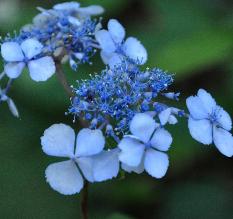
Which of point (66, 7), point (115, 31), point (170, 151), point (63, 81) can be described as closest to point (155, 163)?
point (63, 81)

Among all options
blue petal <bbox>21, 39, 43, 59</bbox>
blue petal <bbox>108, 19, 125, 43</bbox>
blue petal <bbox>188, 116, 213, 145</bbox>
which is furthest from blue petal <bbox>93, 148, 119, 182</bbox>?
blue petal <bbox>108, 19, 125, 43</bbox>

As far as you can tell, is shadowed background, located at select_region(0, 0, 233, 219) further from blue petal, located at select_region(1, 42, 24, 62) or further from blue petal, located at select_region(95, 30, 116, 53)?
blue petal, located at select_region(1, 42, 24, 62)

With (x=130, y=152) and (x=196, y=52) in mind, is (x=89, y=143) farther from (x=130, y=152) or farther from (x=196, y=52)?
(x=196, y=52)

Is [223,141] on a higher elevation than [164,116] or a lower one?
lower

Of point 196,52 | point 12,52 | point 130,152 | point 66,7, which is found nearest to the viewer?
point 130,152

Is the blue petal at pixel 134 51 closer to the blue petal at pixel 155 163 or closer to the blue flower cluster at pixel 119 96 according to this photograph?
the blue flower cluster at pixel 119 96

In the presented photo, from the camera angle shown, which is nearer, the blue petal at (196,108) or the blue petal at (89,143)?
the blue petal at (89,143)

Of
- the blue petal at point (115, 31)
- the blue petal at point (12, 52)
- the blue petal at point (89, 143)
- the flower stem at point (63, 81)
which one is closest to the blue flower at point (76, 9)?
the blue petal at point (115, 31)
